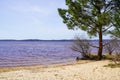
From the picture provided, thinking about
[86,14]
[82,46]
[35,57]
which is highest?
[86,14]

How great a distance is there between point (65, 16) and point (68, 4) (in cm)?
130

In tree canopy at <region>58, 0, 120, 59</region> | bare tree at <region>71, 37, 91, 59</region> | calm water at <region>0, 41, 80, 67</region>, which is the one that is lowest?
calm water at <region>0, 41, 80, 67</region>

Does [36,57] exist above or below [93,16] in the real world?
below

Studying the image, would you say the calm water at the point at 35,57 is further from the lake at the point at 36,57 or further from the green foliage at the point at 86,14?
the green foliage at the point at 86,14

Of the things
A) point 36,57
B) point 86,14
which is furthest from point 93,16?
point 36,57

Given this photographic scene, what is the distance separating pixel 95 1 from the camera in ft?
80.5

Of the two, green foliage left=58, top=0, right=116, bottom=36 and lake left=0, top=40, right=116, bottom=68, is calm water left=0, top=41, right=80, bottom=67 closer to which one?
lake left=0, top=40, right=116, bottom=68

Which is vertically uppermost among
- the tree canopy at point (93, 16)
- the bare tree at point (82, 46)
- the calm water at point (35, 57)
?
the tree canopy at point (93, 16)

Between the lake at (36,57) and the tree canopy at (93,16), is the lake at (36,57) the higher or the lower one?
the lower one

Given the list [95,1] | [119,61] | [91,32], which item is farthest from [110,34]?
[119,61]

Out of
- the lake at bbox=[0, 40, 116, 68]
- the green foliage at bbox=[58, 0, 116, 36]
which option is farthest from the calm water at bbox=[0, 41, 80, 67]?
the green foliage at bbox=[58, 0, 116, 36]

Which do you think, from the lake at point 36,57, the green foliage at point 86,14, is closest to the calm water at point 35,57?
the lake at point 36,57

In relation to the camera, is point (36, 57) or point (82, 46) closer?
point (82, 46)

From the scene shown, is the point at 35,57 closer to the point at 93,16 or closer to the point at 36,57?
the point at 36,57
